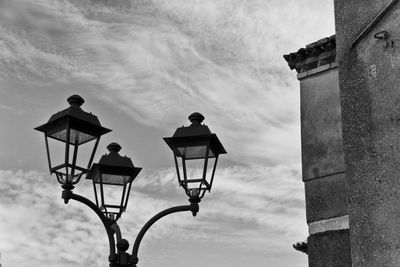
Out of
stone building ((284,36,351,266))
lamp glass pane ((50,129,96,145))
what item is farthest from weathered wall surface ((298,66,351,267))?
lamp glass pane ((50,129,96,145))

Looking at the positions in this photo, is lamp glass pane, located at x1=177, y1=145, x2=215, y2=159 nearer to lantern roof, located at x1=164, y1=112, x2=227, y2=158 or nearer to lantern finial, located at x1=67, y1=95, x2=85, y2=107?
lantern roof, located at x1=164, y1=112, x2=227, y2=158

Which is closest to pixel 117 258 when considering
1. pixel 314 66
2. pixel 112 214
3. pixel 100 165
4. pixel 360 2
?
pixel 112 214

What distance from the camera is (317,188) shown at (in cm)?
827

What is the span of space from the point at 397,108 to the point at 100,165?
3166 mm

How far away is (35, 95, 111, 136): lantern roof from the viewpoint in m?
5.61

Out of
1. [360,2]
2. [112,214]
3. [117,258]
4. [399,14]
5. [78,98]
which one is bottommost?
[117,258]

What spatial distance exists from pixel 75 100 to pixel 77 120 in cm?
30

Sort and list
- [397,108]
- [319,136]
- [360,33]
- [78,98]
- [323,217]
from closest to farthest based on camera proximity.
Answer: [397,108]
[360,33]
[78,98]
[323,217]
[319,136]

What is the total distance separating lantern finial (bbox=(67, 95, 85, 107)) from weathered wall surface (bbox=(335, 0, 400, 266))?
8.82ft

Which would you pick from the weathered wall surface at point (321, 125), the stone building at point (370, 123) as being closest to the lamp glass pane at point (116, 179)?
the stone building at point (370, 123)

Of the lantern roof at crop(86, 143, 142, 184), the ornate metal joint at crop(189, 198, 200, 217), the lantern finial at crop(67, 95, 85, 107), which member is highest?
the lantern finial at crop(67, 95, 85, 107)

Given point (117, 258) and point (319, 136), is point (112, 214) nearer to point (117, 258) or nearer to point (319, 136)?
point (117, 258)

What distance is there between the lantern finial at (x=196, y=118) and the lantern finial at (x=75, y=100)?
1185 millimetres

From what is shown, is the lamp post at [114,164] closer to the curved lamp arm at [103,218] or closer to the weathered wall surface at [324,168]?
the curved lamp arm at [103,218]
